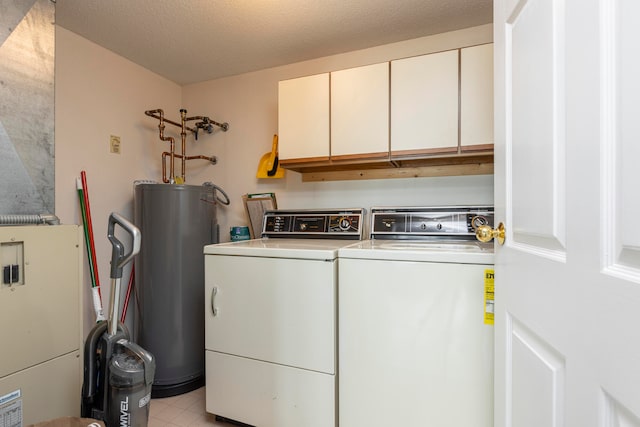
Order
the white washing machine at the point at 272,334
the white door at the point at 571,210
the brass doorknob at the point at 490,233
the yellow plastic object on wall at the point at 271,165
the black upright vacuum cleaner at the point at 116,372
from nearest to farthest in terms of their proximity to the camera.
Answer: the white door at the point at 571,210 → the brass doorknob at the point at 490,233 → the black upright vacuum cleaner at the point at 116,372 → the white washing machine at the point at 272,334 → the yellow plastic object on wall at the point at 271,165

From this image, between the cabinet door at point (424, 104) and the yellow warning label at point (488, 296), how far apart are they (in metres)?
0.80

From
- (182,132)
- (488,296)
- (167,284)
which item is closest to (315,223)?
(167,284)

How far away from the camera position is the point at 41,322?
4.24 ft

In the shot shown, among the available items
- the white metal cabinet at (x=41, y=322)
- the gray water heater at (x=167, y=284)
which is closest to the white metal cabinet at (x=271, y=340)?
the gray water heater at (x=167, y=284)

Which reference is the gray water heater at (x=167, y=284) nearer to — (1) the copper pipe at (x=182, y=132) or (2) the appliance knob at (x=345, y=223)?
(1) the copper pipe at (x=182, y=132)

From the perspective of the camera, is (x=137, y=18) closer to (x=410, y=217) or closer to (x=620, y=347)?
(x=410, y=217)

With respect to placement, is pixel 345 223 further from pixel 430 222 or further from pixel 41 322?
pixel 41 322

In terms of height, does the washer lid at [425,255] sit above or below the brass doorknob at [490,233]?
below

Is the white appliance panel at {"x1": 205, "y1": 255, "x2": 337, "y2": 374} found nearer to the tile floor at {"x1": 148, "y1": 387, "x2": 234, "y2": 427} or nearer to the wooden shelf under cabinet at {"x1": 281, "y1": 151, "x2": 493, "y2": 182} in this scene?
the tile floor at {"x1": 148, "y1": 387, "x2": 234, "y2": 427}

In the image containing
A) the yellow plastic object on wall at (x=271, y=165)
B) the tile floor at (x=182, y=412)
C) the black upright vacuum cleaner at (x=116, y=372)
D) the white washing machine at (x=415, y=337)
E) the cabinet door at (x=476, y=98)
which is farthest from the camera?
the yellow plastic object on wall at (x=271, y=165)

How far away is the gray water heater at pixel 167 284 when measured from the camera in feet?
6.83

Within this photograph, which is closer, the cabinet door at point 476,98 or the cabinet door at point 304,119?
the cabinet door at point 476,98

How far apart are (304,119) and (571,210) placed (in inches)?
67.3

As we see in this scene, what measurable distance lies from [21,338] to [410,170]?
7.11 ft
